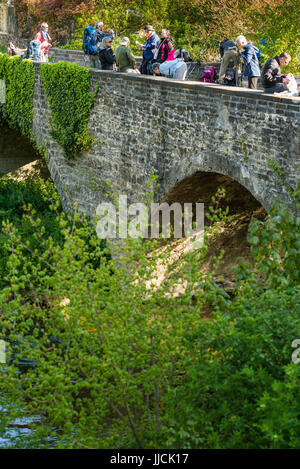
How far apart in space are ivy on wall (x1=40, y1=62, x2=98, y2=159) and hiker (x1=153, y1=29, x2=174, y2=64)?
1258mm

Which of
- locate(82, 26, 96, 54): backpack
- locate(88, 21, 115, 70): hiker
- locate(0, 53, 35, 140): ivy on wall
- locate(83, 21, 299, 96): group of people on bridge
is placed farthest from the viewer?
locate(0, 53, 35, 140): ivy on wall

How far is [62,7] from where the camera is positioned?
72.5 feet

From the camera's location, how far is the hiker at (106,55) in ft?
47.1

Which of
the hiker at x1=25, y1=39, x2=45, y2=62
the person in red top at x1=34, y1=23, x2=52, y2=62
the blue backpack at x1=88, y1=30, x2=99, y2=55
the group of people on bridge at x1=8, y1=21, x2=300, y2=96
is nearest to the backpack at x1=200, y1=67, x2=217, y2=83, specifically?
the group of people on bridge at x1=8, y1=21, x2=300, y2=96

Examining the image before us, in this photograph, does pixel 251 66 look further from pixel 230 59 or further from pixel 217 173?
pixel 217 173

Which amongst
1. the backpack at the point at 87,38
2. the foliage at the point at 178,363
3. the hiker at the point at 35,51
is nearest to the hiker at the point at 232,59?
the backpack at the point at 87,38

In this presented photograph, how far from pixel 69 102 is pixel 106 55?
1144mm

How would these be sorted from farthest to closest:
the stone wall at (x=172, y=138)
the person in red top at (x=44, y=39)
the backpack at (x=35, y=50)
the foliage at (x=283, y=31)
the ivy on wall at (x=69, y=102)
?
the person in red top at (x=44, y=39), the backpack at (x=35, y=50), the foliage at (x=283, y=31), the ivy on wall at (x=69, y=102), the stone wall at (x=172, y=138)

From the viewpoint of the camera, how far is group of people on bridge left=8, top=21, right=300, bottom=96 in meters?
10.6

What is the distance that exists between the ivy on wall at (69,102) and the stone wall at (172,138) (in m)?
0.20

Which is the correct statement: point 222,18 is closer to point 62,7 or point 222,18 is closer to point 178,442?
point 62,7

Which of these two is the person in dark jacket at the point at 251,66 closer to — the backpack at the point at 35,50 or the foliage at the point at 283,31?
the foliage at the point at 283,31

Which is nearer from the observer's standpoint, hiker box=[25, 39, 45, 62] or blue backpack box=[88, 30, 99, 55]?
blue backpack box=[88, 30, 99, 55]

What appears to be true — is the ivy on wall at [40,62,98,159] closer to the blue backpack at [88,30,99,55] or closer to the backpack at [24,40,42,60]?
the blue backpack at [88,30,99,55]
